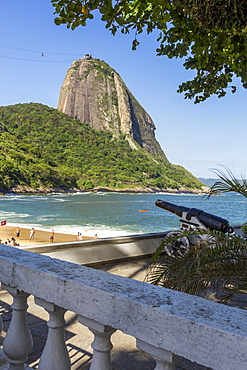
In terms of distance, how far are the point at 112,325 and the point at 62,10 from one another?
3.48 meters

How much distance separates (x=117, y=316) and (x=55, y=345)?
16.8 inches

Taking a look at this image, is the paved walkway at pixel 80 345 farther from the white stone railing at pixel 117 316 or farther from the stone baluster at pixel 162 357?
the stone baluster at pixel 162 357

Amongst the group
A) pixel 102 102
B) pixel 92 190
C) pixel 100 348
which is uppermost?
pixel 102 102

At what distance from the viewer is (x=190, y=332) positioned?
3.18ft

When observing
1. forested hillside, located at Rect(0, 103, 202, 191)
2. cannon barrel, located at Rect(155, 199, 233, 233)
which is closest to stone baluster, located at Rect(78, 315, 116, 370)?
cannon barrel, located at Rect(155, 199, 233, 233)

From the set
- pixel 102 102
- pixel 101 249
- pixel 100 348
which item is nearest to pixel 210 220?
pixel 101 249

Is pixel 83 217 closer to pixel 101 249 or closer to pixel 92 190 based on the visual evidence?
pixel 92 190

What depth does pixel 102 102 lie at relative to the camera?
6969 inches

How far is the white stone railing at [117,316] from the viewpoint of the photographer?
3.09 feet

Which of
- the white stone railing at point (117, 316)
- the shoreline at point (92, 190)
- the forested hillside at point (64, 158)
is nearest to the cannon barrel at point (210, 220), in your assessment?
the white stone railing at point (117, 316)

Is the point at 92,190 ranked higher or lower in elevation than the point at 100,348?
lower

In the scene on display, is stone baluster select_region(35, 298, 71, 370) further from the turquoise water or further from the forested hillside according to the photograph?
the forested hillside

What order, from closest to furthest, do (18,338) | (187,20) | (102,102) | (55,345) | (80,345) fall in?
(55,345), (18,338), (80,345), (187,20), (102,102)

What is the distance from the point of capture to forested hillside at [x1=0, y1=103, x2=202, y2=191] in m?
101
